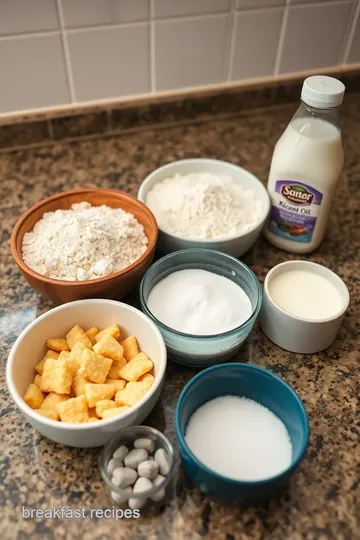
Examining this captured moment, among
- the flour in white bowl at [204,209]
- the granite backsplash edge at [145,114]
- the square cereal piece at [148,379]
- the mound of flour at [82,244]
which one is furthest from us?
the granite backsplash edge at [145,114]

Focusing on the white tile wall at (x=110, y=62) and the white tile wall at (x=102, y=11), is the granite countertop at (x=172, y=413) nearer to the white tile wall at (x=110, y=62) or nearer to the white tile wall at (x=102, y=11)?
the white tile wall at (x=110, y=62)

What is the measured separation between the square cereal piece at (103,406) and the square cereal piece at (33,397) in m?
0.08

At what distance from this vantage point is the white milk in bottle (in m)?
0.81

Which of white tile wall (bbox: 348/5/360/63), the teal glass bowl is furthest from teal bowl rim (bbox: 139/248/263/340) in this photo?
white tile wall (bbox: 348/5/360/63)

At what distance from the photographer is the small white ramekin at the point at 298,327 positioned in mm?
772

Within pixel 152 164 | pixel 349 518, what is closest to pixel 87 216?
pixel 152 164

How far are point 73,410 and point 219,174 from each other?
0.57 meters

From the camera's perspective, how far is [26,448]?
0.70 metres

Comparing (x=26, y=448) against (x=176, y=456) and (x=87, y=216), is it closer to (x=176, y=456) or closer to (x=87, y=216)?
(x=176, y=456)

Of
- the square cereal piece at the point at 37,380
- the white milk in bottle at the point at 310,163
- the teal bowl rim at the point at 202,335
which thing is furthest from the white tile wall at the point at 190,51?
the square cereal piece at the point at 37,380

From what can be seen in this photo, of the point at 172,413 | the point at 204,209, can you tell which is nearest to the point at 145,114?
the point at 204,209

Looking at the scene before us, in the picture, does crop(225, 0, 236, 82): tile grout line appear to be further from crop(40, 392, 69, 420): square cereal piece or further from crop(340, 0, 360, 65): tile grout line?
crop(40, 392, 69, 420): square cereal piece

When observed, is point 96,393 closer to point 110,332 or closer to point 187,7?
point 110,332

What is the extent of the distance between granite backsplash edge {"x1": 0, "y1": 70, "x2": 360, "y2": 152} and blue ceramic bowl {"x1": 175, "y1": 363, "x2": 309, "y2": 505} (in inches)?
27.5
